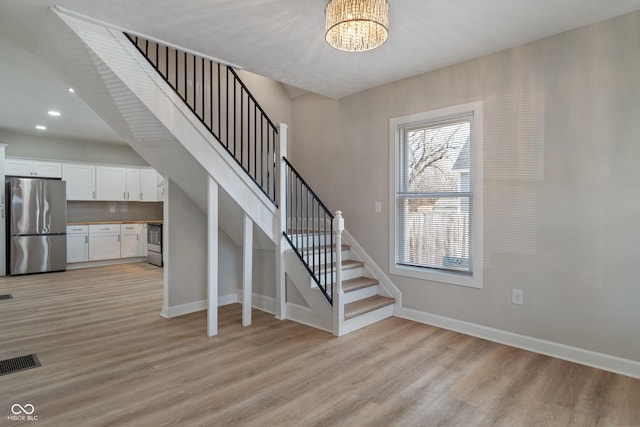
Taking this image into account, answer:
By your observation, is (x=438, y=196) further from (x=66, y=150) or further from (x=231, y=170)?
(x=66, y=150)

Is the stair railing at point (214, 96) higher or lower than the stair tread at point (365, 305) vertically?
higher

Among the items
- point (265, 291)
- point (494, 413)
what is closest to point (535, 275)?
point (494, 413)

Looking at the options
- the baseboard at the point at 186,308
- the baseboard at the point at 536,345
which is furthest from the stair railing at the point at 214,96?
the baseboard at the point at 536,345

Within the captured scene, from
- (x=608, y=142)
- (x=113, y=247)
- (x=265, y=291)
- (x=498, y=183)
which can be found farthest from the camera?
(x=113, y=247)

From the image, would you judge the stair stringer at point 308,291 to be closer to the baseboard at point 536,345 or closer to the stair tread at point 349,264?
the stair tread at point 349,264

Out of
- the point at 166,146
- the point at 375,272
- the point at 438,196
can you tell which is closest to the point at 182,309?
the point at 166,146

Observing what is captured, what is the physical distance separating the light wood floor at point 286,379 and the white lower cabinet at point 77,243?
3.50 m

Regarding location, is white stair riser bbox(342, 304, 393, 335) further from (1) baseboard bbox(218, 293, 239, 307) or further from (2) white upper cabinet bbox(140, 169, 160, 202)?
(2) white upper cabinet bbox(140, 169, 160, 202)

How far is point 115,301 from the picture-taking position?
14.7 feet

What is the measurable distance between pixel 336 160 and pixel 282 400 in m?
3.02

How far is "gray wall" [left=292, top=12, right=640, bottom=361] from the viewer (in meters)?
2.53

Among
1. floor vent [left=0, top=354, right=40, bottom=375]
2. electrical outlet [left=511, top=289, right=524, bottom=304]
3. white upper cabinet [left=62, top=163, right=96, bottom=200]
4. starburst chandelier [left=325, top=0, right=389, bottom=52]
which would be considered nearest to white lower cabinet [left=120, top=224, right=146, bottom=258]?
white upper cabinet [left=62, top=163, right=96, bottom=200]

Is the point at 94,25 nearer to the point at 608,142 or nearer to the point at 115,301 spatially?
the point at 115,301

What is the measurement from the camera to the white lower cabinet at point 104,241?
23.2ft
